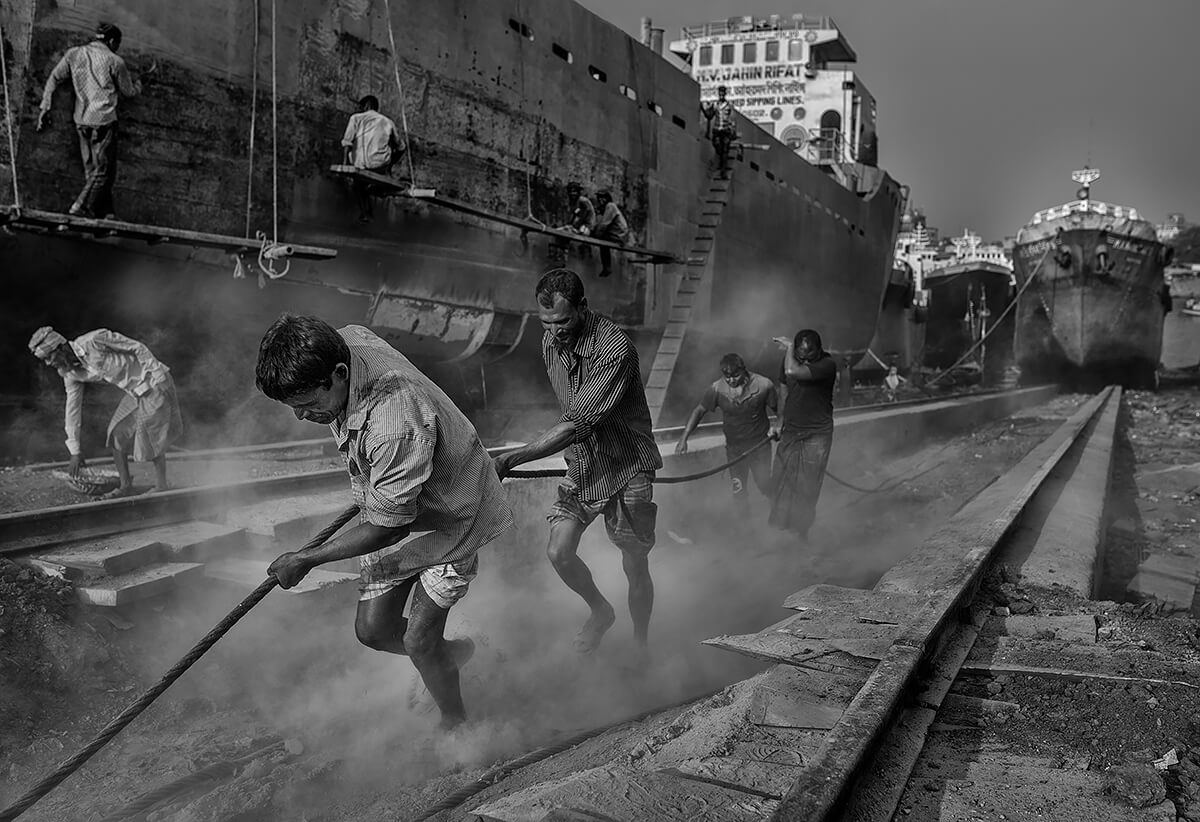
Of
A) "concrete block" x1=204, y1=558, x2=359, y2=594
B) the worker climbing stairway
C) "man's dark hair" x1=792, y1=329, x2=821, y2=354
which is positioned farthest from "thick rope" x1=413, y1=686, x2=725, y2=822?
the worker climbing stairway

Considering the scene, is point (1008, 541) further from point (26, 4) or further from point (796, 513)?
point (26, 4)

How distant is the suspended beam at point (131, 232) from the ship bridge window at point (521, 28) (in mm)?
5557

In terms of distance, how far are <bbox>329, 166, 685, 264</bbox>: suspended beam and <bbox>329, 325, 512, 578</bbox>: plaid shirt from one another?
7.29 metres

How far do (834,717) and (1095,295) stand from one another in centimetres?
3262

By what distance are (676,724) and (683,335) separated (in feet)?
46.6

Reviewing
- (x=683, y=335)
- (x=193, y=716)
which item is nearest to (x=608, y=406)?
(x=193, y=716)

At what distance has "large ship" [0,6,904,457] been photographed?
8445mm

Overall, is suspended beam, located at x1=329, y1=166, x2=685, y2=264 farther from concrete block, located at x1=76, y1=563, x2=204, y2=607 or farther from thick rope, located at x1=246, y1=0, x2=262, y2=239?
concrete block, located at x1=76, y1=563, x2=204, y2=607

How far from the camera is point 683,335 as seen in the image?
1731 cm

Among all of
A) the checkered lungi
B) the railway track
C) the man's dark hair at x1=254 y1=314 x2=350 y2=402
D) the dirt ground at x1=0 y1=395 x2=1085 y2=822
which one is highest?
the man's dark hair at x1=254 y1=314 x2=350 y2=402

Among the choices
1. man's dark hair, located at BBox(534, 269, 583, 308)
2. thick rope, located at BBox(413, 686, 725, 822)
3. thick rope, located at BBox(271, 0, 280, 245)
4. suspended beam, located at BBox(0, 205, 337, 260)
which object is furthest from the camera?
thick rope, located at BBox(271, 0, 280, 245)

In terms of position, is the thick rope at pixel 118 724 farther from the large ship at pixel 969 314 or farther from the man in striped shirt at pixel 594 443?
the large ship at pixel 969 314

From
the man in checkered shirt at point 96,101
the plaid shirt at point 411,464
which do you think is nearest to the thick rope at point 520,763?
the plaid shirt at point 411,464

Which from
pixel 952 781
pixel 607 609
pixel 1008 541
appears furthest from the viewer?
pixel 1008 541
